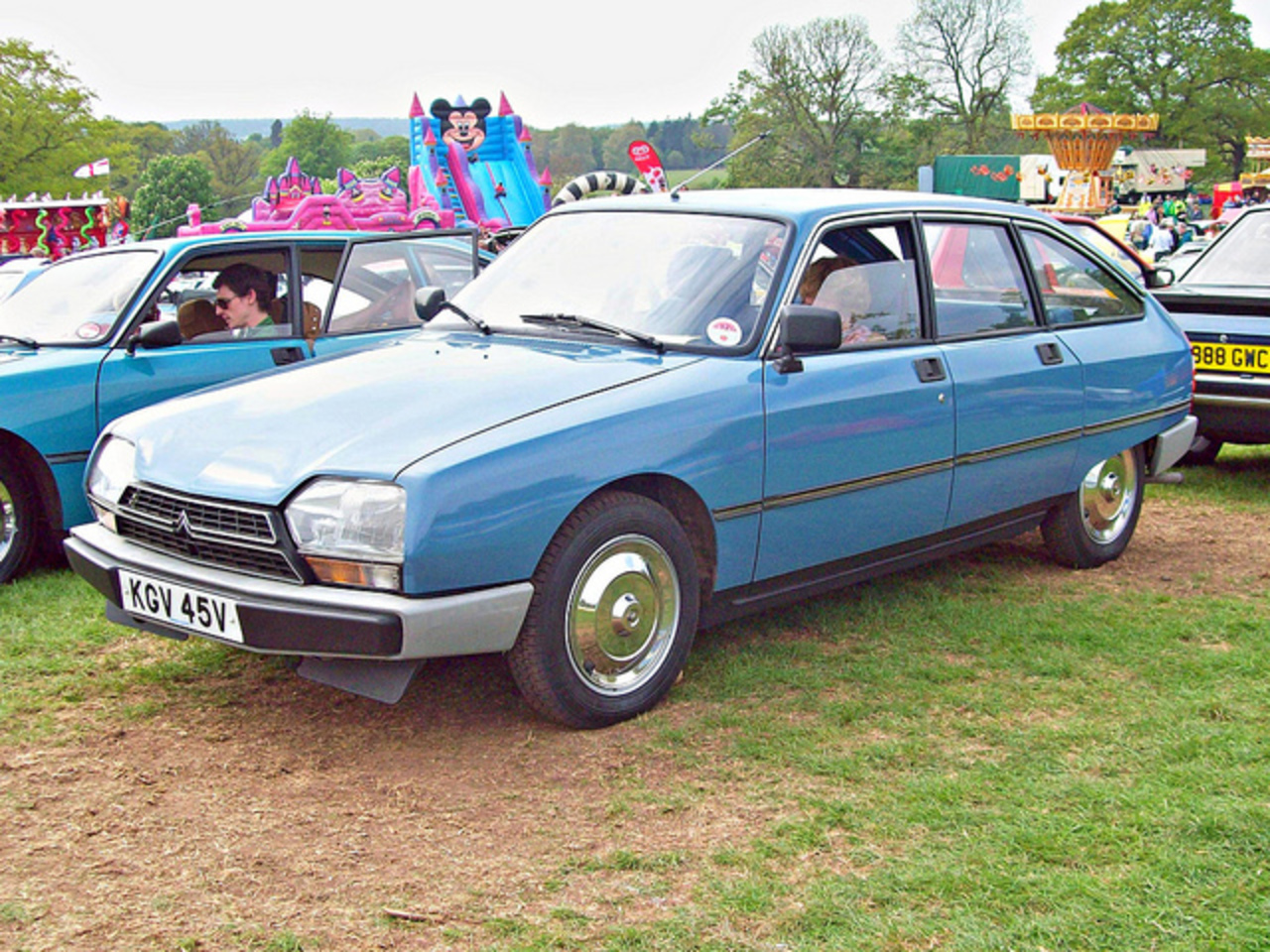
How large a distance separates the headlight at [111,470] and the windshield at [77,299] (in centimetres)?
190

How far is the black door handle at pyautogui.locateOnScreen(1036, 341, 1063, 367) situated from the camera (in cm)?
541

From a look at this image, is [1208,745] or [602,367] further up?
[602,367]

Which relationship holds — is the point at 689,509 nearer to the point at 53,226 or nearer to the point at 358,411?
the point at 358,411

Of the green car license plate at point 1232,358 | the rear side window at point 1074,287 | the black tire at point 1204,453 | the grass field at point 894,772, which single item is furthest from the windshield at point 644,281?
the black tire at point 1204,453

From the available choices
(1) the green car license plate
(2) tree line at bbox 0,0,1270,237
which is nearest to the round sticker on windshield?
(1) the green car license plate

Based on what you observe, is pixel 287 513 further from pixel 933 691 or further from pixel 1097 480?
pixel 1097 480

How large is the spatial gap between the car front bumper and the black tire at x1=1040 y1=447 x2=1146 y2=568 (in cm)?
317

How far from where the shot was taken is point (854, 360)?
15.3 ft

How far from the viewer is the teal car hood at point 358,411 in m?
3.66

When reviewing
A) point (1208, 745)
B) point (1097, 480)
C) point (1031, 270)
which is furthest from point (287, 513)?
point (1097, 480)

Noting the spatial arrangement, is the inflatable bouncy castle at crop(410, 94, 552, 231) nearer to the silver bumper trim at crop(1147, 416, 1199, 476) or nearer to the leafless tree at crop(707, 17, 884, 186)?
the silver bumper trim at crop(1147, 416, 1199, 476)

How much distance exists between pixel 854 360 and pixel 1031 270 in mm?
1405

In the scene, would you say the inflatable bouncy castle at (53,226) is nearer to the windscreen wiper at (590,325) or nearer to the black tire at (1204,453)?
the black tire at (1204,453)

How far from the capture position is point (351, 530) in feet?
11.6
